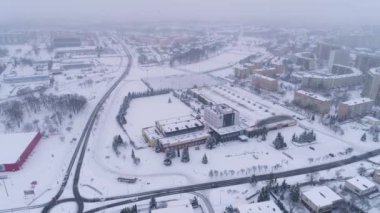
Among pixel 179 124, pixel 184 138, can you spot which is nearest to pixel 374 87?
pixel 179 124

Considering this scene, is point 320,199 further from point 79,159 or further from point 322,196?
point 79,159

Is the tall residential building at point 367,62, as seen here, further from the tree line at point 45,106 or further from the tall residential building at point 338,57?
the tree line at point 45,106

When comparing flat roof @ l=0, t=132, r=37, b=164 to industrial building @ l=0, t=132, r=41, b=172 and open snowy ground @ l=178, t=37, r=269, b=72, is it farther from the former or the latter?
open snowy ground @ l=178, t=37, r=269, b=72

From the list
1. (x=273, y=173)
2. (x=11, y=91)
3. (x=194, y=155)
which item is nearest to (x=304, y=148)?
(x=273, y=173)

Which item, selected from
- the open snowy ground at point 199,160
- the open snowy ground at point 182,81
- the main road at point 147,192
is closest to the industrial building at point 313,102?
the open snowy ground at point 199,160

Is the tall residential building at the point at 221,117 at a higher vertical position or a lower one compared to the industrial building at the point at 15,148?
higher
